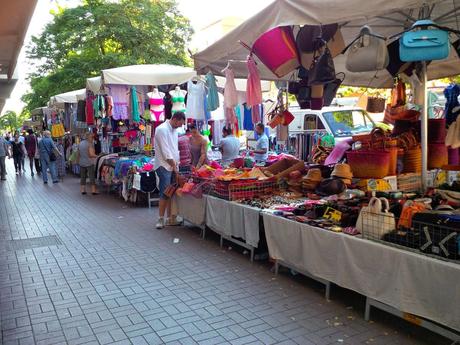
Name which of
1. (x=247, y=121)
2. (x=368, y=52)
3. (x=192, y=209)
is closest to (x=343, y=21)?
(x=368, y=52)

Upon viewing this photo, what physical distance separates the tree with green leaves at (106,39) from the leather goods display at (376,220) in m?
15.0

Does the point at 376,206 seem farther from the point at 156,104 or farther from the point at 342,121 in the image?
the point at 342,121

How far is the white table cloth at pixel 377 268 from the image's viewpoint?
9.98ft

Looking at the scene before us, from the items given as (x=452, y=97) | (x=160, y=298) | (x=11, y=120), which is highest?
(x=11, y=120)

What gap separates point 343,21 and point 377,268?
2360 mm

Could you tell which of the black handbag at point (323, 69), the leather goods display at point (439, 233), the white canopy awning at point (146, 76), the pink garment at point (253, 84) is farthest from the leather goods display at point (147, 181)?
the leather goods display at point (439, 233)

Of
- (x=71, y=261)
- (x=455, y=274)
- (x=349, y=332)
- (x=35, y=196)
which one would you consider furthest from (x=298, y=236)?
(x=35, y=196)

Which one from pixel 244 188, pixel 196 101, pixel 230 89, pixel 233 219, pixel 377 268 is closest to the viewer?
pixel 377 268

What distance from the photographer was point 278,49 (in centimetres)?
553

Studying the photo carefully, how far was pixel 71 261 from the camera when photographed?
18.9 ft

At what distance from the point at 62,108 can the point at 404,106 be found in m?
13.7

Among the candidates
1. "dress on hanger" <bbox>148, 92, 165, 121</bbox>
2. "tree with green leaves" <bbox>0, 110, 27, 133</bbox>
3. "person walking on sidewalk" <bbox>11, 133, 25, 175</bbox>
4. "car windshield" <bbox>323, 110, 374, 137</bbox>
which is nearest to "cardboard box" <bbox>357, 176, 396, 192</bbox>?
"dress on hanger" <bbox>148, 92, 165, 121</bbox>

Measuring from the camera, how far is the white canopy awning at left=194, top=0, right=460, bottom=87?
385 cm

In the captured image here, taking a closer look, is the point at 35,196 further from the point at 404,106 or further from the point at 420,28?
the point at 420,28
